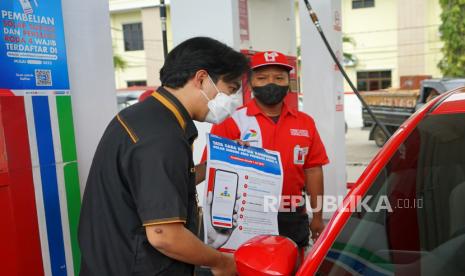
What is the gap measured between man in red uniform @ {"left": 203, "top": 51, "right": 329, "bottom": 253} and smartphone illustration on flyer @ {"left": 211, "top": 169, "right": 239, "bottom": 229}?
22.7 inches

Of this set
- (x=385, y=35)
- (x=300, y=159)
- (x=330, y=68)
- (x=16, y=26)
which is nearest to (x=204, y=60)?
(x=16, y=26)

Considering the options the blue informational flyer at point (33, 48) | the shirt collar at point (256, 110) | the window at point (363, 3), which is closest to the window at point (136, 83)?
the window at point (363, 3)

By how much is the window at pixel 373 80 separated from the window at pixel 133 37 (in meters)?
14.2

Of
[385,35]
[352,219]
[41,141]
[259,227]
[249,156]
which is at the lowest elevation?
[259,227]

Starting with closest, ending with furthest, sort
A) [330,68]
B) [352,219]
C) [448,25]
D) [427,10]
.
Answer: [352,219], [330,68], [448,25], [427,10]

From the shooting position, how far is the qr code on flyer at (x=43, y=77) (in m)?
2.26

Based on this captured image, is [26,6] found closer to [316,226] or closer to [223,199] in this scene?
[223,199]

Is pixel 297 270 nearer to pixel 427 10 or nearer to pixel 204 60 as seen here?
pixel 204 60

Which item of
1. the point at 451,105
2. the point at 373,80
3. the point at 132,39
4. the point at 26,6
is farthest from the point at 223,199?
the point at 132,39

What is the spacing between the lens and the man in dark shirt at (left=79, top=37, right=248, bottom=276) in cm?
154

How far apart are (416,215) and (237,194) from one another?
0.81 meters

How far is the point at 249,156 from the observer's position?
2.43 meters

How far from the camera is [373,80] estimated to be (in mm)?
28312

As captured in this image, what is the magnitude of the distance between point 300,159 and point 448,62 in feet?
82.2
